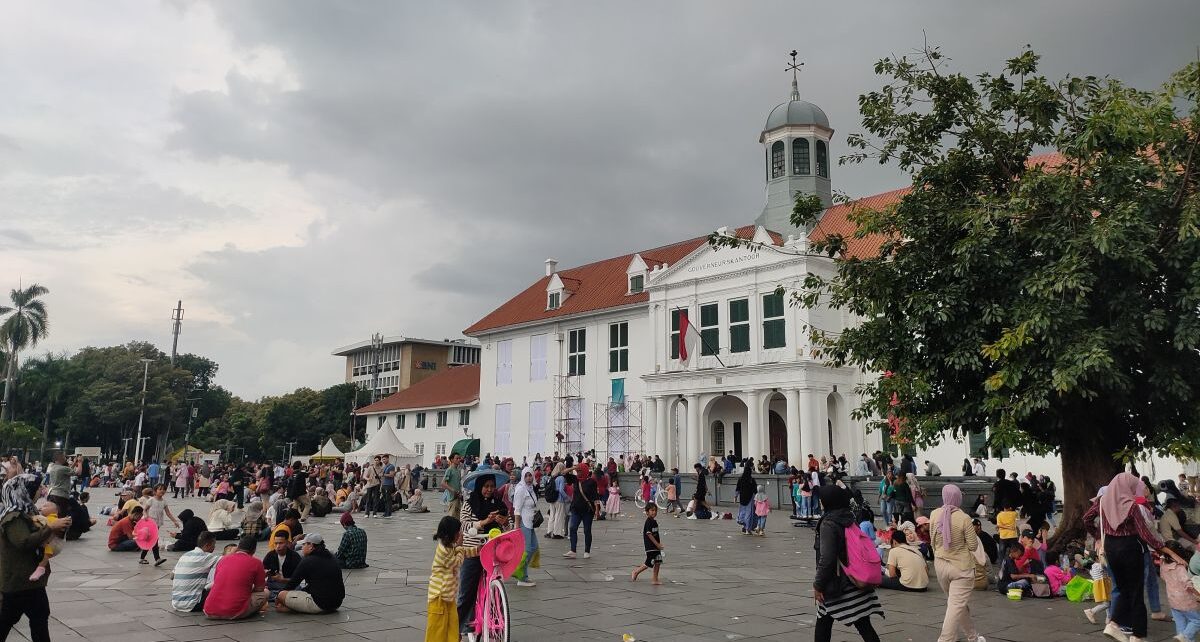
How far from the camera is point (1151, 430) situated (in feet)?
38.0

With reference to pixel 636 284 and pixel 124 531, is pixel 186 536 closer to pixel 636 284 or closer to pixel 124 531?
pixel 124 531

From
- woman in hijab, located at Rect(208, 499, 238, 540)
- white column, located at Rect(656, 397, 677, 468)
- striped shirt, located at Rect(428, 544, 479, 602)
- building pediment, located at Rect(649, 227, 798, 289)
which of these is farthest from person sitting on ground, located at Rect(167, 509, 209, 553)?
white column, located at Rect(656, 397, 677, 468)

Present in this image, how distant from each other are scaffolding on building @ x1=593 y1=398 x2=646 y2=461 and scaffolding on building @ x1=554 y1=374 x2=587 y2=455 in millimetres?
1077

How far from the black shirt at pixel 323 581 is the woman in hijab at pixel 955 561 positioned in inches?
258

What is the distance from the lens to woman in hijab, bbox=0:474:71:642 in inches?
252

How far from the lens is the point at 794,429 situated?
103 feet

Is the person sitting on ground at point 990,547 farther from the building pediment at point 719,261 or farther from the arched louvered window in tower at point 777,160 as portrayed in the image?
the arched louvered window in tower at point 777,160

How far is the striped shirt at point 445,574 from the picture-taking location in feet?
23.6

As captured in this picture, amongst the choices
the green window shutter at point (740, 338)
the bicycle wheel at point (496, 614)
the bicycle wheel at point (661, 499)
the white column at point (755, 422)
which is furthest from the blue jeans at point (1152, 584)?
the green window shutter at point (740, 338)

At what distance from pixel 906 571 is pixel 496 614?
6592 millimetres

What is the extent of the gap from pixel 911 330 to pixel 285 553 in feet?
31.7

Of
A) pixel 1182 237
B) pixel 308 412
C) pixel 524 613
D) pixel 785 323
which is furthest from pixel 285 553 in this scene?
pixel 308 412

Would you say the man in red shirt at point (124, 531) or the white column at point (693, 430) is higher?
the white column at point (693, 430)

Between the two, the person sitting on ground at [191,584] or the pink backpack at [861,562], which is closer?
the pink backpack at [861,562]
